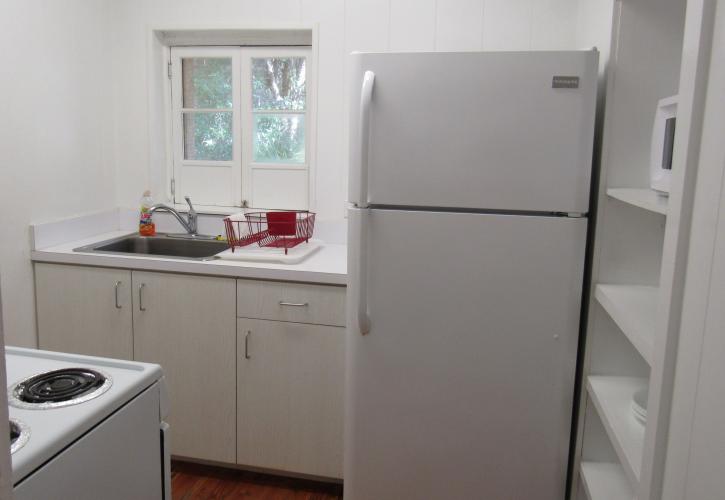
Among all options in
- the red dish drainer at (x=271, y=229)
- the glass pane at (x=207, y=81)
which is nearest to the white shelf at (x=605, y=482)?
the red dish drainer at (x=271, y=229)

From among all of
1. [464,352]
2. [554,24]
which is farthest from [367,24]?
[464,352]

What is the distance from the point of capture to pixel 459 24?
256cm

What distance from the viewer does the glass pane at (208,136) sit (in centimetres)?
295

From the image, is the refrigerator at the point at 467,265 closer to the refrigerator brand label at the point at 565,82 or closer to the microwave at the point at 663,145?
the refrigerator brand label at the point at 565,82

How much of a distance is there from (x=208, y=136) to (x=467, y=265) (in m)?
1.71

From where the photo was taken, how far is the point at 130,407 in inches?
47.2

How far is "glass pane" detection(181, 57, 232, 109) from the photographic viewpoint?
9.56 feet

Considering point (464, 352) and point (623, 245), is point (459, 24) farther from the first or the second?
point (464, 352)

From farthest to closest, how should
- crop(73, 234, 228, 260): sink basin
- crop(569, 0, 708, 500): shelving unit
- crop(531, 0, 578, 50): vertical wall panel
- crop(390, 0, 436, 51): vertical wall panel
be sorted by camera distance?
crop(73, 234, 228, 260): sink basin, crop(390, 0, 436, 51): vertical wall panel, crop(531, 0, 578, 50): vertical wall panel, crop(569, 0, 708, 500): shelving unit

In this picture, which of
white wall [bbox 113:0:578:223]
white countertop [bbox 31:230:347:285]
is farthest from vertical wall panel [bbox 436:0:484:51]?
white countertop [bbox 31:230:347:285]

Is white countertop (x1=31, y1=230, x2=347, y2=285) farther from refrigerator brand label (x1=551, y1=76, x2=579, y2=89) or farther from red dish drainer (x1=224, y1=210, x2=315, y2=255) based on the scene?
refrigerator brand label (x1=551, y1=76, x2=579, y2=89)

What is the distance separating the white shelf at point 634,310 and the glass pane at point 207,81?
201 centimetres

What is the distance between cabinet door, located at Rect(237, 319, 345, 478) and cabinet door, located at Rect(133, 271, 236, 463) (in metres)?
0.06

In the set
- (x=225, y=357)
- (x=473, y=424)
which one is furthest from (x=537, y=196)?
(x=225, y=357)
